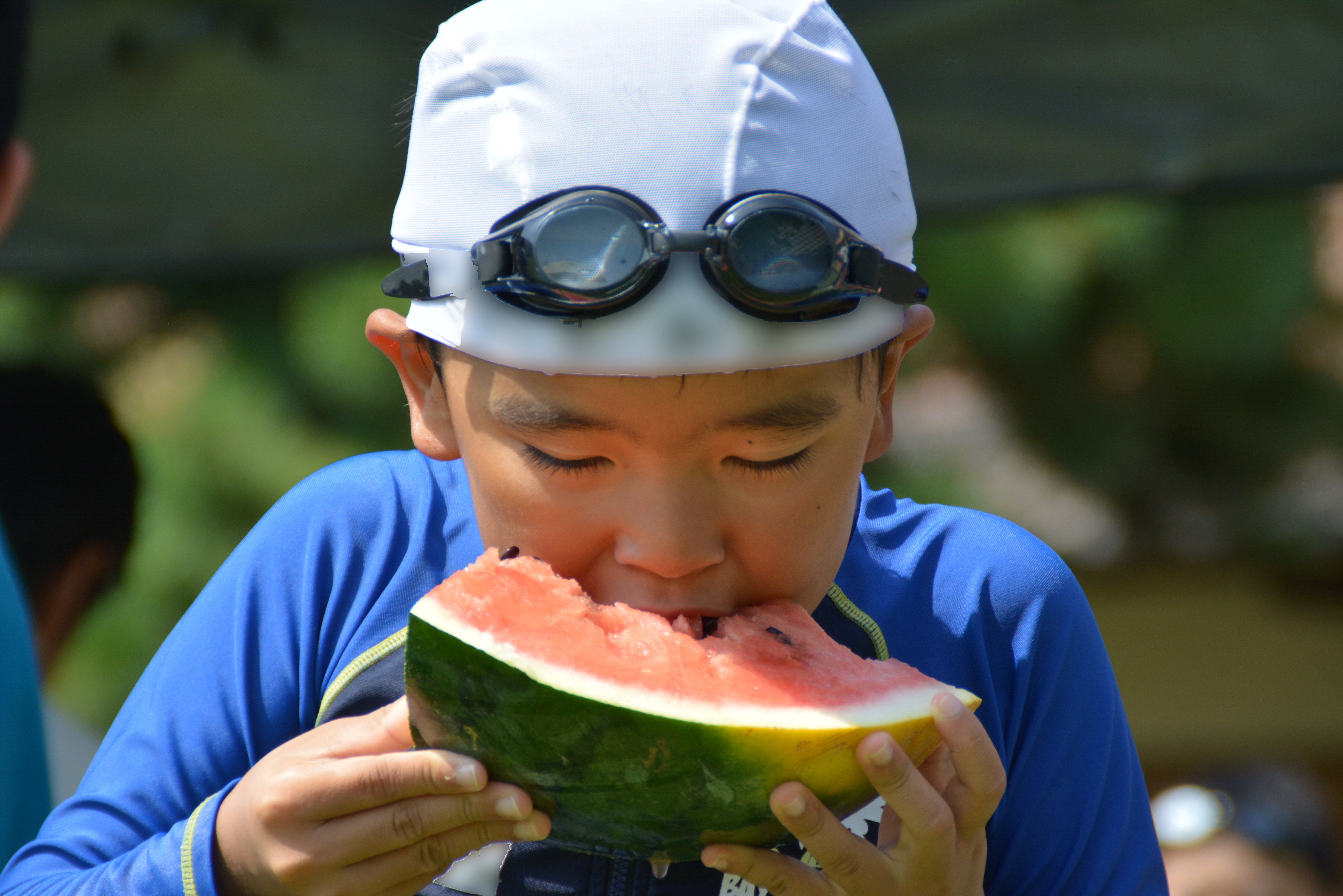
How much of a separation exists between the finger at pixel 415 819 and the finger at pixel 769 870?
23cm

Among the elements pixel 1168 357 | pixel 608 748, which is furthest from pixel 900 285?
pixel 1168 357

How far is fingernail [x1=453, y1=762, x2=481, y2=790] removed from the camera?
150 centimetres

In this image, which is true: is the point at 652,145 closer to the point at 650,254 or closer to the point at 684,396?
the point at 650,254

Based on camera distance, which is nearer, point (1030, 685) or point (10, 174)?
point (1030, 685)

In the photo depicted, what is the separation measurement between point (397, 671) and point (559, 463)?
0.49m

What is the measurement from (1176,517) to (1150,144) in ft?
14.3

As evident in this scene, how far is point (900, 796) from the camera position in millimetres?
1528

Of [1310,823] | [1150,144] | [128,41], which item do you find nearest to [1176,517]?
[1310,823]

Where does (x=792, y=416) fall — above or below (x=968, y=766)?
above

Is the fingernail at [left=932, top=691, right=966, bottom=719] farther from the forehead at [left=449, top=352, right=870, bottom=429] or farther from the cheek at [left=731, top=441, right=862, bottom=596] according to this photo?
the forehead at [left=449, top=352, right=870, bottom=429]

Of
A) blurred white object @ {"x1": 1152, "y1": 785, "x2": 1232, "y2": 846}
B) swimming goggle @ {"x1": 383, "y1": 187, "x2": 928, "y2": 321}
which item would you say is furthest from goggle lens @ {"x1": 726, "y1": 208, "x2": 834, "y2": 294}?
blurred white object @ {"x1": 1152, "y1": 785, "x2": 1232, "y2": 846}

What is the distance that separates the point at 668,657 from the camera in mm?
1594

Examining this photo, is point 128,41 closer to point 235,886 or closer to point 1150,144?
point 235,886

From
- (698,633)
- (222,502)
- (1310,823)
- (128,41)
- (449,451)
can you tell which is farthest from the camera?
(222,502)
